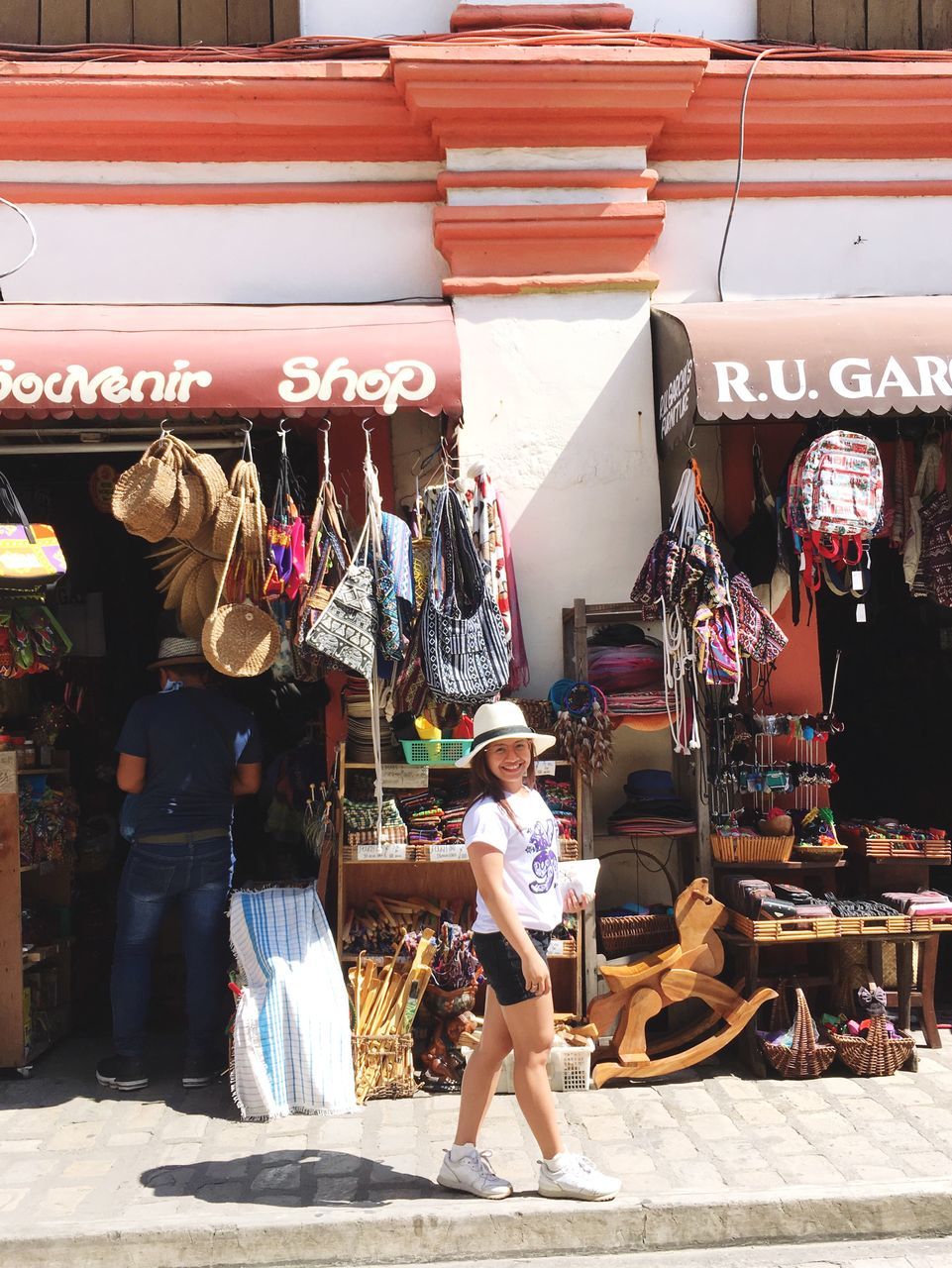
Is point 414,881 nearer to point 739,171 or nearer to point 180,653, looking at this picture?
point 180,653

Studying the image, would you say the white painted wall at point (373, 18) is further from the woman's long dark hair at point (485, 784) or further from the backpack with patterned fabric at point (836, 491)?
the woman's long dark hair at point (485, 784)

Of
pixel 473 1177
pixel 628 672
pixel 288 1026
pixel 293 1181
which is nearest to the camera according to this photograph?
pixel 473 1177

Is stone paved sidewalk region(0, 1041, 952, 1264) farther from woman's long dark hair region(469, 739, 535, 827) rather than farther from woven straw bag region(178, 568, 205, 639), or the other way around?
woven straw bag region(178, 568, 205, 639)

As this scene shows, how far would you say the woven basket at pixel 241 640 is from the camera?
532cm

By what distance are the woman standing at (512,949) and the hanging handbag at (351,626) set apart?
977mm

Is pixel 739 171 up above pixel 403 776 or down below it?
above

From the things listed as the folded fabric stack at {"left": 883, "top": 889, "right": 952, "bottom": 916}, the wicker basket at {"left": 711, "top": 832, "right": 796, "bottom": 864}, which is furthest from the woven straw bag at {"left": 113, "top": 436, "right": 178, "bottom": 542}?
the folded fabric stack at {"left": 883, "top": 889, "right": 952, "bottom": 916}

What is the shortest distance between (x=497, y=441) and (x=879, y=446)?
2113mm

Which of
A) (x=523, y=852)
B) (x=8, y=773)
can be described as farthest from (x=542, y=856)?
(x=8, y=773)

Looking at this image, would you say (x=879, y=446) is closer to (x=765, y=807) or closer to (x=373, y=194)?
(x=765, y=807)

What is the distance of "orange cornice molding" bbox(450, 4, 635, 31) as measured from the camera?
633 centimetres

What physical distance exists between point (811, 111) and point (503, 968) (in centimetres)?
479

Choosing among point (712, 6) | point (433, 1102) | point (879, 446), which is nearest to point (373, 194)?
point (712, 6)

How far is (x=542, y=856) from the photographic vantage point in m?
4.34
